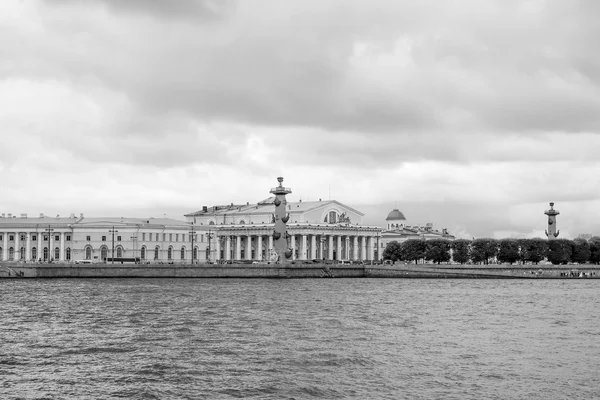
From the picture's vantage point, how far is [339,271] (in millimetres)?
108500

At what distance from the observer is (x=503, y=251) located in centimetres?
12625

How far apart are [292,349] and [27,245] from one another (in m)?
96.2

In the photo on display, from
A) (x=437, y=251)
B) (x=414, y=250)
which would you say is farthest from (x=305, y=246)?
(x=437, y=251)

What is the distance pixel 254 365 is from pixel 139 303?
27.5 meters

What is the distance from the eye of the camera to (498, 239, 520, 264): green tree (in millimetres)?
126062

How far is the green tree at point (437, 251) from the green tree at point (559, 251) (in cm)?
1382

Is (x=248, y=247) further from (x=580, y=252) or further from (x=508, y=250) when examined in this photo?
(x=580, y=252)

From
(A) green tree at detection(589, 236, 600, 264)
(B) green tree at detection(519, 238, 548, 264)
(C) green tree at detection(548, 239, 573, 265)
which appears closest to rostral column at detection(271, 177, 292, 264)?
(B) green tree at detection(519, 238, 548, 264)

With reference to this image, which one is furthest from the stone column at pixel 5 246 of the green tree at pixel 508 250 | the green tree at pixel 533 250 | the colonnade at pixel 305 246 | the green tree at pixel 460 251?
the green tree at pixel 533 250

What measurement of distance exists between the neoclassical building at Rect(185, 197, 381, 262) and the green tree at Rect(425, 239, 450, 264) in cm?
1647

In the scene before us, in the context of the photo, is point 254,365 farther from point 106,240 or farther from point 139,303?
point 106,240

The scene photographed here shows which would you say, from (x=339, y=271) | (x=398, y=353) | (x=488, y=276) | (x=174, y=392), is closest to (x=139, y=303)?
(x=398, y=353)

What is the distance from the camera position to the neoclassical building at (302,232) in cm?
14012

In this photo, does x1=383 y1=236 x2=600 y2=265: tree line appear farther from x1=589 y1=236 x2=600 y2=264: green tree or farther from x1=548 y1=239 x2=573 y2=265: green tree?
x1=589 y1=236 x2=600 y2=264: green tree
